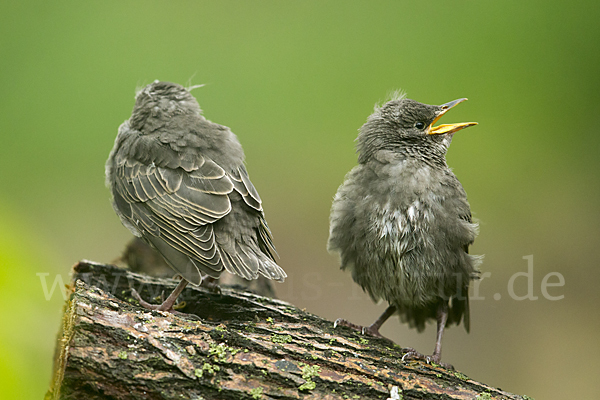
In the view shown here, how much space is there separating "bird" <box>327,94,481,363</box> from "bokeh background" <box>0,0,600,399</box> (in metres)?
2.45

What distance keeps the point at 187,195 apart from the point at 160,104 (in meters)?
0.96

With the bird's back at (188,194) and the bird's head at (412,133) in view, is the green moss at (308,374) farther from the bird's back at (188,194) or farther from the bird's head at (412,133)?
the bird's head at (412,133)

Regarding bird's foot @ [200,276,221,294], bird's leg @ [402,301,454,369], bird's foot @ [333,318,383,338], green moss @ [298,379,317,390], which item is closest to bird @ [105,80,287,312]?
bird's foot @ [200,276,221,294]

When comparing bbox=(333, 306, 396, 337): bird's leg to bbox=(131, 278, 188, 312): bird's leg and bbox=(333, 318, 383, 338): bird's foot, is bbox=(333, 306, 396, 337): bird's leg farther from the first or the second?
bbox=(131, 278, 188, 312): bird's leg

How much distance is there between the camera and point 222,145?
422cm

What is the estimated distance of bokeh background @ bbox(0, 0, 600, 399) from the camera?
670cm

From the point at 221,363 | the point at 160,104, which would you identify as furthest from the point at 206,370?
the point at 160,104

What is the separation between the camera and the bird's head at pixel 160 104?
4.39 meters

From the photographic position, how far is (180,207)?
3.89 meters

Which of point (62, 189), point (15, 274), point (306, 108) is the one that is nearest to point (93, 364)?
point (15, 274)

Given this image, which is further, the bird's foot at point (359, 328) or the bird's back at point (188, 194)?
the bird's foot at point (359, 328)

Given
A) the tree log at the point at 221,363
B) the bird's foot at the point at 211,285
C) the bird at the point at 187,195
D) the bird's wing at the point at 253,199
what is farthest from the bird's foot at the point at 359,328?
the bird's foot at the point at 211,285

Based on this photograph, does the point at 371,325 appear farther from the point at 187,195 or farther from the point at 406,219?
the point at 187,195

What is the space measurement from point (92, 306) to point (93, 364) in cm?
38
